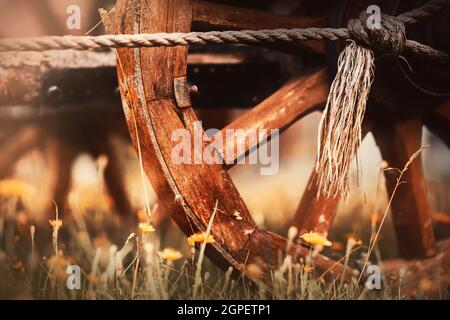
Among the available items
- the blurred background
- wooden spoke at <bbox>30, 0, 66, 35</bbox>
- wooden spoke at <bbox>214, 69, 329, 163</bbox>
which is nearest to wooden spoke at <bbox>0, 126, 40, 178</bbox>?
the blurred background

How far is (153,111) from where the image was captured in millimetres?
1747

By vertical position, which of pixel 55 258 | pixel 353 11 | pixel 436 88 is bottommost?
pixel 55 258

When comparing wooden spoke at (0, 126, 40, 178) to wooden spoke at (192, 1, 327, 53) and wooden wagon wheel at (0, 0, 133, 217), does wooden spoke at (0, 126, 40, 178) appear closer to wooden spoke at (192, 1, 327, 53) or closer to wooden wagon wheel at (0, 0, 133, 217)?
wooden wagon wheel at (0, 0, 133, 217)

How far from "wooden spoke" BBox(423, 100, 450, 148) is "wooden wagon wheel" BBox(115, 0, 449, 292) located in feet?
1.95

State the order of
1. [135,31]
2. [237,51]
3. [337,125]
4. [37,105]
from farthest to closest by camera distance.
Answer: [237,51] → [37,105] → [337,125] → [135,31]

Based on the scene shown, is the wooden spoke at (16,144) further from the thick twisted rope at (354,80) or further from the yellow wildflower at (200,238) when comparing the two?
the thick twisted rope at (354,80)

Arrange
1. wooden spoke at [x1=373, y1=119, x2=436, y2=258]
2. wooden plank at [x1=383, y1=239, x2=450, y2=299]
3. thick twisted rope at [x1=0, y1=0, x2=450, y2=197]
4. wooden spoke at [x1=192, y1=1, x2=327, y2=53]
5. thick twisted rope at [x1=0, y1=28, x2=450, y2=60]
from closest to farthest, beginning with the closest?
1. thick twisted rope at [x1=0, y1=28, x2=450, y2=60]
2. thick twisted rope at [x1=0, y1=0, x2=450, y2=197]
3. wooden spoke at [x1=192, y1=1, x2=327, y2=53]
4. wooden plank at [x1=383, y1=239, x2=450, y2=299]
5. wooden spoke at [x1=373, y1=119, x2=436, y2=258]

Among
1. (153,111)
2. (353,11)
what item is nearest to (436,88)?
(353,11)

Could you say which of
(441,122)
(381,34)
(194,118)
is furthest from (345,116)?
(441,122)

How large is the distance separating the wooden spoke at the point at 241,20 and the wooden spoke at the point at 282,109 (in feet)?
0.39

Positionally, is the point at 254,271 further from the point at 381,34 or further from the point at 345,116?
the point at 381,34

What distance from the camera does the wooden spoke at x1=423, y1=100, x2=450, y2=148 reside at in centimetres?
251

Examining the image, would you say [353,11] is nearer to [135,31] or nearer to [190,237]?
[135,31]

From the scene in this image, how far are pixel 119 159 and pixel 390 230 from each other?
1543 mm
